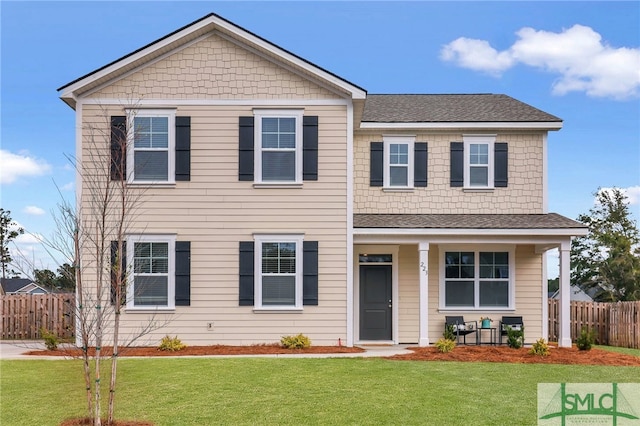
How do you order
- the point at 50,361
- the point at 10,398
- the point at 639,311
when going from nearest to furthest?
1. the point at 10,398
2. the point at 50,361
3. the point at 639,311

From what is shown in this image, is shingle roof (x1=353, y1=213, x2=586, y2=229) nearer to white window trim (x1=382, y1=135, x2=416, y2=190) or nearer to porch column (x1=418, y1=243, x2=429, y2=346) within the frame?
porch column (x1=418, y1=243, x2=429, y2=346)

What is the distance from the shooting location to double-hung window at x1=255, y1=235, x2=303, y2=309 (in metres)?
17.6

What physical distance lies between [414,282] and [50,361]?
9.36 meters

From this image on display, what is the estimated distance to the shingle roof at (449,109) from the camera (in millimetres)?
19816

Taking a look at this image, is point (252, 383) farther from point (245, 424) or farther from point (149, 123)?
point (149, 123)

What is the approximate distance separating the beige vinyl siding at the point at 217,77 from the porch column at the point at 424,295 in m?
4.62

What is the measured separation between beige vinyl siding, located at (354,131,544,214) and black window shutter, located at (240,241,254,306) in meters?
3.62

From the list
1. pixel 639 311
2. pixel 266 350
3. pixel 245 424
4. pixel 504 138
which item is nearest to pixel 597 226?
pixel 639 311

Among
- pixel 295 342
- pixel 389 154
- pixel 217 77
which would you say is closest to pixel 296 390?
pixel 295 342

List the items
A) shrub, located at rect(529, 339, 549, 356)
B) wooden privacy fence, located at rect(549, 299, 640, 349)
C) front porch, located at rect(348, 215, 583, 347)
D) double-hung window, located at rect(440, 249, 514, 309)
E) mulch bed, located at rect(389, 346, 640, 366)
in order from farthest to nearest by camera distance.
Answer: wooden privacy fence, located at rect(549, 299, 640, 349) → double-hung window, located at rect(440, 249, 514, 309) → front porch, located at rect(348, 215, 583, 347) → shrub, located at rect(529, 339, 549, 356) → mulch bed, located at rect(389, 346, 640, 366)

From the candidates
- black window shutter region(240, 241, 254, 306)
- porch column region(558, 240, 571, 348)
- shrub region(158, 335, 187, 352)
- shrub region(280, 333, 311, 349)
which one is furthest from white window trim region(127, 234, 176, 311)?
porch column region(558, 240, 571, 348)

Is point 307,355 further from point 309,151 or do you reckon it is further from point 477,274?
point 477,274

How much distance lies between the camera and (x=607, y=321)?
917 inches

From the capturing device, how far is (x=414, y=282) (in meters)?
19.5
